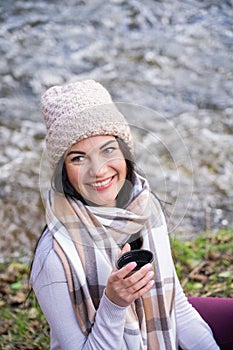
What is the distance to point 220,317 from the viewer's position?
2.18m

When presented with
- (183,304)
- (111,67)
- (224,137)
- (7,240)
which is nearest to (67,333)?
(183,304)

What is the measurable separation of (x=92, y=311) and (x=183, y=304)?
41 cm

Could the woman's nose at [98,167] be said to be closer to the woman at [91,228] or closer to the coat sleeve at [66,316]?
the woman at [91,228]

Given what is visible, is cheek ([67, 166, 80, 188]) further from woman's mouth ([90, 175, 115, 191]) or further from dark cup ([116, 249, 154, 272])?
dark cup ([116, 249, 154, 272])

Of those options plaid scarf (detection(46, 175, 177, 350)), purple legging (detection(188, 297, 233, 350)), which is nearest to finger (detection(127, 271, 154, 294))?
plaid scarf (detection(46, 175, 177, 350))

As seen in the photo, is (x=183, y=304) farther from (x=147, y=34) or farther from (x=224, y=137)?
(x=147, y=34)

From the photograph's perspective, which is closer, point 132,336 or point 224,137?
point 132,336

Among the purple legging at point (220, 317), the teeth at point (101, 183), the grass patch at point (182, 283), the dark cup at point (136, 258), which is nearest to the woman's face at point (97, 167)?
the teeth at point (101, 183)

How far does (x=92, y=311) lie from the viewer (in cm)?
183

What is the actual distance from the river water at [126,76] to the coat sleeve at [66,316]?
49.8 inches

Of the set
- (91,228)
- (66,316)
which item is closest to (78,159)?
(91,228)

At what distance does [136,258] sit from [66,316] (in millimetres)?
271

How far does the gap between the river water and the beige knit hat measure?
4.02 ft

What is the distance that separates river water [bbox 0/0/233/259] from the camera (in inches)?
164
